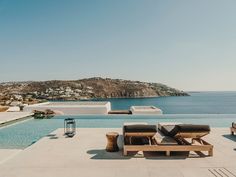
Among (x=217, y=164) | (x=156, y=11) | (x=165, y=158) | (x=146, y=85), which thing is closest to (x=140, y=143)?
(x=165, y=158)

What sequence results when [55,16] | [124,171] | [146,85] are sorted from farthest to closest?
[146,85] < [55,16] < [124,171]

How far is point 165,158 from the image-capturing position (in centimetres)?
633

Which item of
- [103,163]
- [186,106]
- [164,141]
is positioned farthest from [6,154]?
[186,106]

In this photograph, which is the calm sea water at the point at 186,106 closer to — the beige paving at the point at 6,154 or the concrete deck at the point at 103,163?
the concrete deck at the point at 103,163

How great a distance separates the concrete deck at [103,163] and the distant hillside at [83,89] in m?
115

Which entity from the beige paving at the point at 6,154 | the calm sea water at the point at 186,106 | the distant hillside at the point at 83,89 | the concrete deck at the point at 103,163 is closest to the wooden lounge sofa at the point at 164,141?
the concrete deck at the point at 103,163

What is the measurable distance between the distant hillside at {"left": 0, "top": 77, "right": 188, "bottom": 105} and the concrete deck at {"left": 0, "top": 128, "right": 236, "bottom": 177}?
114826 millimetres

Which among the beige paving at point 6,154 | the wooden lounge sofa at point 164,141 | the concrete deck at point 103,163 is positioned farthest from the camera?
the beige paving at point 6,154

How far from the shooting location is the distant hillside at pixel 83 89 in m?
124

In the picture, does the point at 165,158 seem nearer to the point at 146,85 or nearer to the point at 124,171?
the point at 124,171

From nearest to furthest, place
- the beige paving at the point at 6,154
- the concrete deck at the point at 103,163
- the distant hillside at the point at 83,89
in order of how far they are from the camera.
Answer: the concrete deck at the point at 103,163, the beige paving at the point at 6,154, the distant hillside at the point at 83,89

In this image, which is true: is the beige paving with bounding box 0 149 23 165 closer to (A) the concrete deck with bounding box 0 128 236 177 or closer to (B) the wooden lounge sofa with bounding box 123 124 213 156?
(A) the concrete deck with bounding box 0 128 236 177

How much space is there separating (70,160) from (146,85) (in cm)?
15387

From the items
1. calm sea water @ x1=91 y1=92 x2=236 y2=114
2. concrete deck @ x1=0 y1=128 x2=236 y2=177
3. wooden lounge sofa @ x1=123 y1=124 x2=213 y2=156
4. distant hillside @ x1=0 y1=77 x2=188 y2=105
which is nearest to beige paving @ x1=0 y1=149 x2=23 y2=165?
concrete deck @ x1=0 y1=128 x2=236 y2=177
